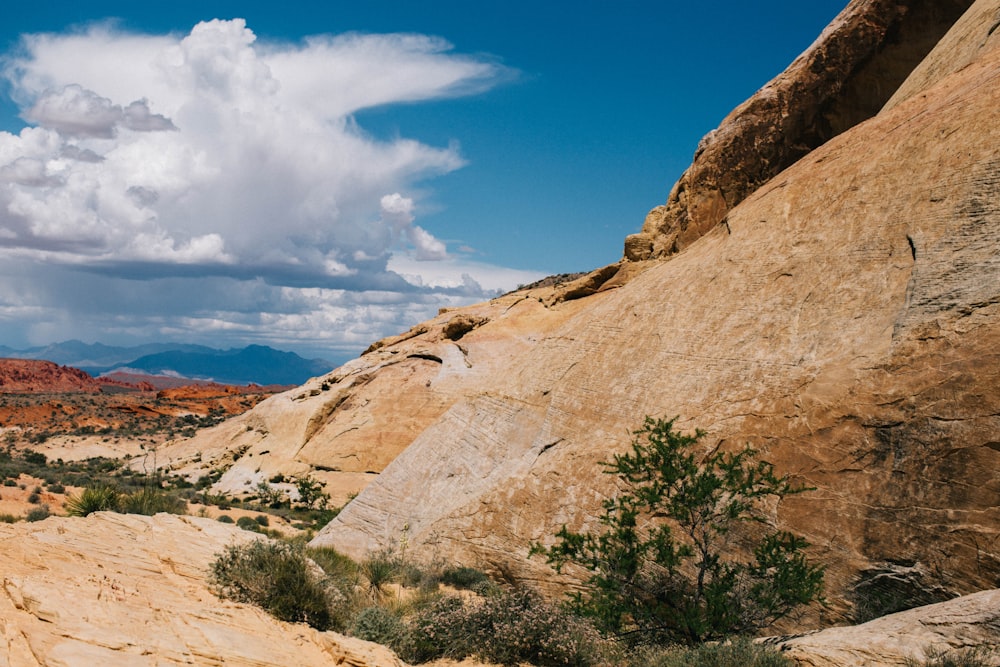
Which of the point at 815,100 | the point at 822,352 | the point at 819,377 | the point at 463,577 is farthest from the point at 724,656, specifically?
the point at 815,100

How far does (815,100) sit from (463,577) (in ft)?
48.8

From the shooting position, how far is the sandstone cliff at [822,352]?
8500mm

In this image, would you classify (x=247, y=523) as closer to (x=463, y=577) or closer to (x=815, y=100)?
(x=463, y=577)

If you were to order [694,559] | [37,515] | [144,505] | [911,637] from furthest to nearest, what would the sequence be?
[37,515], [144,505], [694,559], [911,637]

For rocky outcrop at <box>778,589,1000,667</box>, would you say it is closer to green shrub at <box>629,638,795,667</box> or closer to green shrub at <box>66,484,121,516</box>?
green shrub at <box>629,638,795,667</box>

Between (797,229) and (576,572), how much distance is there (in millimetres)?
7294

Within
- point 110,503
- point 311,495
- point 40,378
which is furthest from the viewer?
point 40,378

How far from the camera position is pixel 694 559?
10.1 metres

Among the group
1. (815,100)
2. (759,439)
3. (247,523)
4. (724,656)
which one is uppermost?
(815,100)

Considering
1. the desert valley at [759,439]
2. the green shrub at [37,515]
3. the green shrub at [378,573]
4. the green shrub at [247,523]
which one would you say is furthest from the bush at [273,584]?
the green shrub at [247,523]

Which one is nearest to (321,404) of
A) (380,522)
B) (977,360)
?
(380,522)

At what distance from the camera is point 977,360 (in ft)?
27.4

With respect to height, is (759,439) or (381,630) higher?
(759,439)

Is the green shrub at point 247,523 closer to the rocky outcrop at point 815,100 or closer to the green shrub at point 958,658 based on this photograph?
the rocky outcrop at point 815,100
